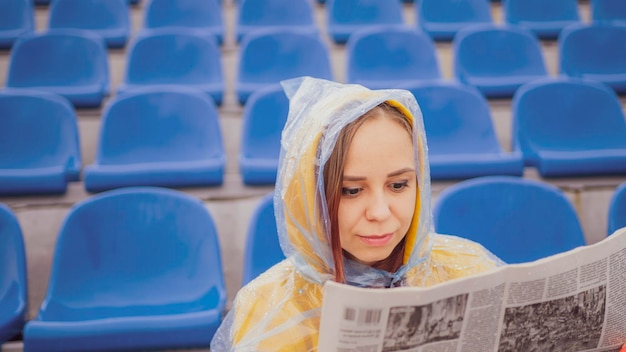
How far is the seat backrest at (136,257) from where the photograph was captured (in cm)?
143

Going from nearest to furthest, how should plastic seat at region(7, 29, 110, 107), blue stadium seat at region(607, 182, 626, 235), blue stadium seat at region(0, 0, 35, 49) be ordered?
1. blue stadium seat at region(607, 182, 626, 235)
2. plastic seat at region(7, 29, 110, 107)
3. blue stadium seat at region(0, 0, 35, 49)

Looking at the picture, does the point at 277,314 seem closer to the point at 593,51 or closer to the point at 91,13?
the point at 593,51

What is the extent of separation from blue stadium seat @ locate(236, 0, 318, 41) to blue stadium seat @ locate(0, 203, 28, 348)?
6.22 feet

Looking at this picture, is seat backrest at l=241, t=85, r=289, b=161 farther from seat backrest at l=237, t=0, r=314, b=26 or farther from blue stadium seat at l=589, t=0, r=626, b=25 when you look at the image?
blue stadium seat at l=589, t=0, r=626, b=25

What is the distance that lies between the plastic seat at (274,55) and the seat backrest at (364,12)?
0.60 meters

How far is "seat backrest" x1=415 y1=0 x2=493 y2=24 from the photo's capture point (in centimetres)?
315

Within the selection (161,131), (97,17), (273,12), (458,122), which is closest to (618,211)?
(458,122)

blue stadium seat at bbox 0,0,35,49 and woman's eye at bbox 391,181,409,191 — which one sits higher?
blue stadium seat at bbox 0,0,35,49

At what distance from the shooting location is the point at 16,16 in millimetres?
2926

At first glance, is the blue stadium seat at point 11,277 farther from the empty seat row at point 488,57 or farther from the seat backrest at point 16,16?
the seat backrest at point 16,16

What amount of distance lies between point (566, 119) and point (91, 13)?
2.43 meters

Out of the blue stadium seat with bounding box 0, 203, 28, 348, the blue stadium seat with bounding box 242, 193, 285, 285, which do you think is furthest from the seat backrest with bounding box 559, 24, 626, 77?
the blue stadium seat with bounding box 0, 203, 28, 348

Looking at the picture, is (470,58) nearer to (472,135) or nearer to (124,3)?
(472,135)

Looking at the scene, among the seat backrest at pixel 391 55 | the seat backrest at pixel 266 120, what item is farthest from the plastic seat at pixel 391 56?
the seat backrest at pixel 266 120
